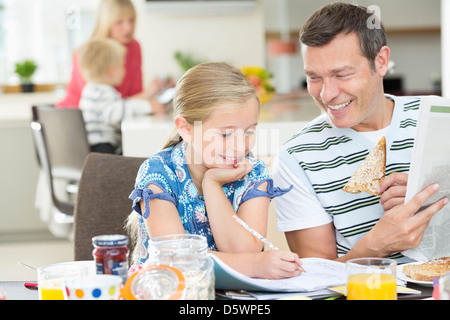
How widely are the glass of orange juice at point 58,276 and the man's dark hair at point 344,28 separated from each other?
31.8 inches

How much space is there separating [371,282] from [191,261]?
10.3 inches

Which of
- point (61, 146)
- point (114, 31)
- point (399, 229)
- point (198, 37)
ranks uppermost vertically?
point (114, 31)

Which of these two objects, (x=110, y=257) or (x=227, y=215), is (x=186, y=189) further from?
(x=110, y=257)

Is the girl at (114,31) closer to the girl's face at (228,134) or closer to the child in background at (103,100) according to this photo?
the child in background at (103,100)

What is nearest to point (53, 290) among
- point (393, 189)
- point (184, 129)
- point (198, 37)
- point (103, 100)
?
point (184, 129)

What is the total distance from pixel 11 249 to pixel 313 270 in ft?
11.8

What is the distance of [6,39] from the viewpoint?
5.69 metres

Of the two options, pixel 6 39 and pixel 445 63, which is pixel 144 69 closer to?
pixel 6 39

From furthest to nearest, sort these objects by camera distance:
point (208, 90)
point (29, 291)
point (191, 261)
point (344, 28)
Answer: point (344, 28) → point (208, 90) → point (29, 291) → point (191, 261)

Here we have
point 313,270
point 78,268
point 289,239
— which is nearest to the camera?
point 78,268

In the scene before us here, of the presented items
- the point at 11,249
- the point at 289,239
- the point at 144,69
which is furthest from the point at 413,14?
the point at 289,239

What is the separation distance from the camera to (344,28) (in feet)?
5.19

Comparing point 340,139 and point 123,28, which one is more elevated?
point 123,28

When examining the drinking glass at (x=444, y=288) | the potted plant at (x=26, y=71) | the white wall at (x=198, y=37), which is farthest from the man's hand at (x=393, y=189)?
the potted plant at (x=26, y=71)
